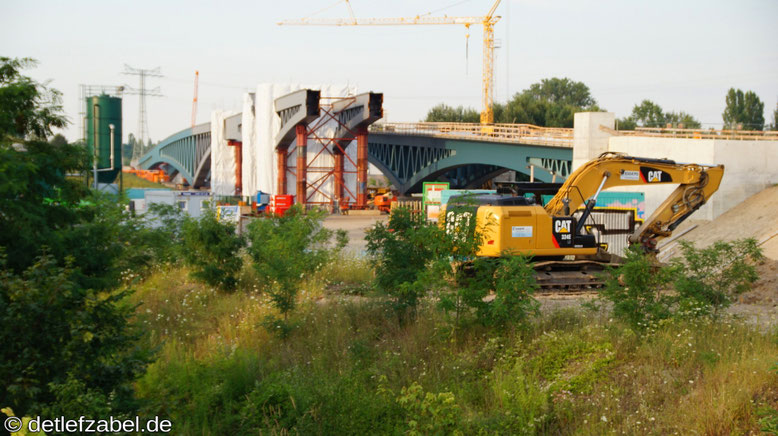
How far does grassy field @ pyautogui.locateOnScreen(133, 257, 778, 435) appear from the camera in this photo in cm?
781

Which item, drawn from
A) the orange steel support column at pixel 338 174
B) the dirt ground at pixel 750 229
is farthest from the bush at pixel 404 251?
the orange steel support column at pixel 338 174

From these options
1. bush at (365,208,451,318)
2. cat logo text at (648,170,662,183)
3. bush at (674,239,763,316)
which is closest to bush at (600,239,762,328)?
bush at (674,239,763,316)

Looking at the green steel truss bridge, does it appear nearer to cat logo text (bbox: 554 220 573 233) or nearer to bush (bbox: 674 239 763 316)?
cat logo text (bbox: 554 220 573 233)

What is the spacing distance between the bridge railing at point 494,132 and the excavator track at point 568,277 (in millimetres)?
25967

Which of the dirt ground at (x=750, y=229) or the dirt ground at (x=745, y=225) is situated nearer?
the dirt ground at (x=750, y=229)

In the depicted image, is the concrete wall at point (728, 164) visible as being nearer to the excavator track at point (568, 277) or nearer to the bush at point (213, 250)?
the excavator track at point (568, 277)

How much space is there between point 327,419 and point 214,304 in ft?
24.1

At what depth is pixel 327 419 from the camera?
789 centimetres

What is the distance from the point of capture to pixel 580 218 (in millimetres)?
17922

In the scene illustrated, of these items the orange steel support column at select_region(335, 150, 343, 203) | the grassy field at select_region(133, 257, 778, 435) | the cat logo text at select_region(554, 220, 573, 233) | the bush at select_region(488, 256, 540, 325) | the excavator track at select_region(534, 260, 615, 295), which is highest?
the orange steel support column at select_region(335, 150, 343, 203)

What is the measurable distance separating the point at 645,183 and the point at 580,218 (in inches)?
81.9

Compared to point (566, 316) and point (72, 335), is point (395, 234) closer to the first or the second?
point (566, 316)

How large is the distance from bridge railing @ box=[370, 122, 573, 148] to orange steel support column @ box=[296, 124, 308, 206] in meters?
12.8

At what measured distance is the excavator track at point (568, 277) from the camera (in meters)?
17.3
